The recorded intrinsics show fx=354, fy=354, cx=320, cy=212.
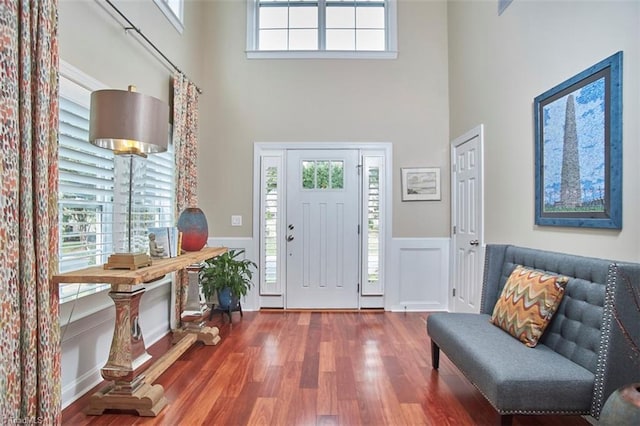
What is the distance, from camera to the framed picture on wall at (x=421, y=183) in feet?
13.9

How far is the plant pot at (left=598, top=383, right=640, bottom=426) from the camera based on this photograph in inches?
49.3

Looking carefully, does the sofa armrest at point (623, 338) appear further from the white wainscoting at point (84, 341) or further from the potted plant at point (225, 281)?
the potted plant at point (225, 281)

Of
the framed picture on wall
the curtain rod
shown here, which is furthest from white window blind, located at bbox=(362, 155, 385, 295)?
the curtain rod

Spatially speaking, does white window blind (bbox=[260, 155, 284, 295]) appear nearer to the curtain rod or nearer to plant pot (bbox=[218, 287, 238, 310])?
plant pot (bbox=[218, 287, 238, 310])

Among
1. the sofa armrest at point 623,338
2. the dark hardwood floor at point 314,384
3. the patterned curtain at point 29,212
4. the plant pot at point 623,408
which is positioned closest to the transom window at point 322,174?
the dark hardwood floor at point 314,384

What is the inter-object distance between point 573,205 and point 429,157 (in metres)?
2.22

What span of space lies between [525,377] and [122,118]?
7.87 ft

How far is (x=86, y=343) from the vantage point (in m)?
2.31

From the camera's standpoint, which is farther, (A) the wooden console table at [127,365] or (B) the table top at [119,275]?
(A) the wooden console table at [127,365]

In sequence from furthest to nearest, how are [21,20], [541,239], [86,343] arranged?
[541,239] < [86,343] < [21,20]

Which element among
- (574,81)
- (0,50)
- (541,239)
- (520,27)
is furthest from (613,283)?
(0,50)

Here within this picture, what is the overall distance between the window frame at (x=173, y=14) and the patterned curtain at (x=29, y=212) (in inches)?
65.3

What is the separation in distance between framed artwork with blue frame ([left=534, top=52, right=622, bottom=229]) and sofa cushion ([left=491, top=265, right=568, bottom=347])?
41 cm

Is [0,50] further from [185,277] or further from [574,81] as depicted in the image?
[574,81]
